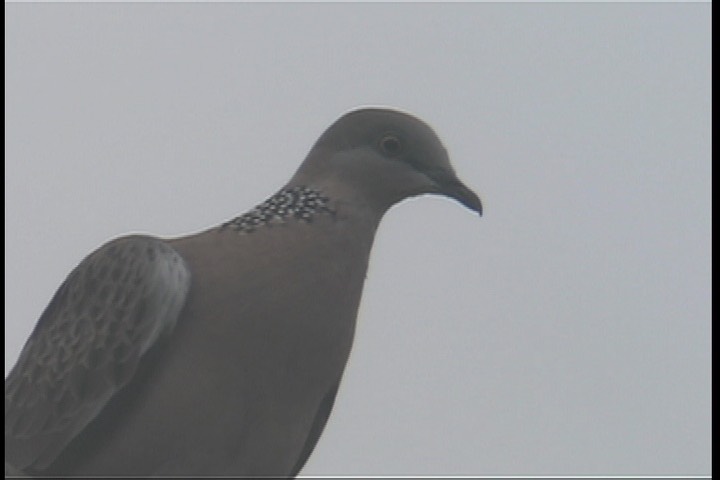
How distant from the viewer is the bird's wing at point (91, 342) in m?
3.68

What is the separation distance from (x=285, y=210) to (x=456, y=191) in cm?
61

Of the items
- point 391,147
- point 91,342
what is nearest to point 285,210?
point 391,147

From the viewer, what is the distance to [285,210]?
13.1 ft

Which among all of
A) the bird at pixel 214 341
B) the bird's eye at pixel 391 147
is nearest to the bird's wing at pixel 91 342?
the bird at pixel 214 341

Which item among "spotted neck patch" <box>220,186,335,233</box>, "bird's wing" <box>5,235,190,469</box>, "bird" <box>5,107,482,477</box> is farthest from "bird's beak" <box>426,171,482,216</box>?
"bird's wing" <box>5,235,190,469</box>

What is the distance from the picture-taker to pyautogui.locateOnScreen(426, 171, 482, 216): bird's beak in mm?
4164

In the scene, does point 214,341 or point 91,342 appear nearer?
point 214,341

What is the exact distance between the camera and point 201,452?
138 inches

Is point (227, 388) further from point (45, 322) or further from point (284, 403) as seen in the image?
point (45, 322)

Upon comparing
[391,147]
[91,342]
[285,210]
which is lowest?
[91,342]

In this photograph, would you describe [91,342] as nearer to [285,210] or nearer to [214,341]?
[214,341]

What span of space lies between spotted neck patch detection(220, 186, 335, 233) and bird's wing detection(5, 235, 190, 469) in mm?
271

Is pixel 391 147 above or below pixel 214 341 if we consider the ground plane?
above

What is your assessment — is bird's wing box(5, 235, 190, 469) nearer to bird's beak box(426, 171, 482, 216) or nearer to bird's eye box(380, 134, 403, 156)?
bird's eye box(380, 134, 403, 156)
